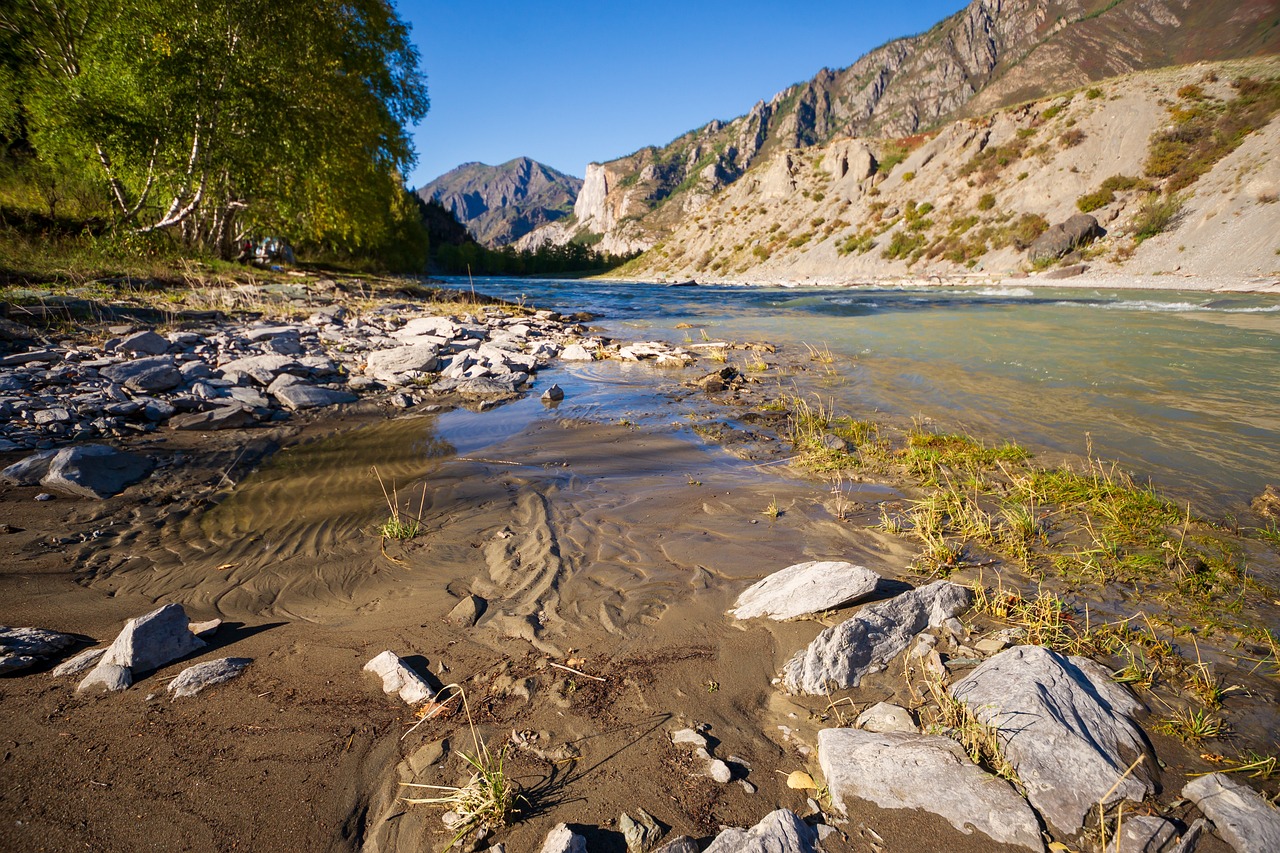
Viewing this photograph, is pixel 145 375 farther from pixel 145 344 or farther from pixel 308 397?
pixel 145 344

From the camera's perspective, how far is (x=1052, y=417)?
7.92m

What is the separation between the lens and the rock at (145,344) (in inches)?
343

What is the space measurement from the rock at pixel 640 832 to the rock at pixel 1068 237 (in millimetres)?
43073

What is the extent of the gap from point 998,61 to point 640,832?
24195 cm

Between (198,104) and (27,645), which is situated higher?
(198,104)

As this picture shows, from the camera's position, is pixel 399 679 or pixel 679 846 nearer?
pixel 679 846

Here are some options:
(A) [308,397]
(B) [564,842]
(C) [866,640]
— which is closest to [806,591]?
(C) [866,640]

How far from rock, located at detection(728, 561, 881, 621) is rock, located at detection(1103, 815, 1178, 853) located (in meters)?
1.50

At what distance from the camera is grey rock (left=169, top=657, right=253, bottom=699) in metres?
2.59

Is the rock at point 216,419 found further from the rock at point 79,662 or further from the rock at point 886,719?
the rock at point 886,719

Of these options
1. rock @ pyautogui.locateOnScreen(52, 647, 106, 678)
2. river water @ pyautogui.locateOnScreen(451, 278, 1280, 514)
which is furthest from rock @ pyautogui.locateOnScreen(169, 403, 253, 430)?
river water @ pyautogui.locateOnScreen(451, 278, 1280, 514)

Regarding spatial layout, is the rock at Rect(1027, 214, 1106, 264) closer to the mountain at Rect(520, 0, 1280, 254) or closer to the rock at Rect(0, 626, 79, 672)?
the rock at Rect(0, 626, 79, 672)

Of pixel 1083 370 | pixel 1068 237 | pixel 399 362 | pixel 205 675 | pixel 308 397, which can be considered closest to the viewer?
pixel 205 675

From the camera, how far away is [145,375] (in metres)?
7.35
